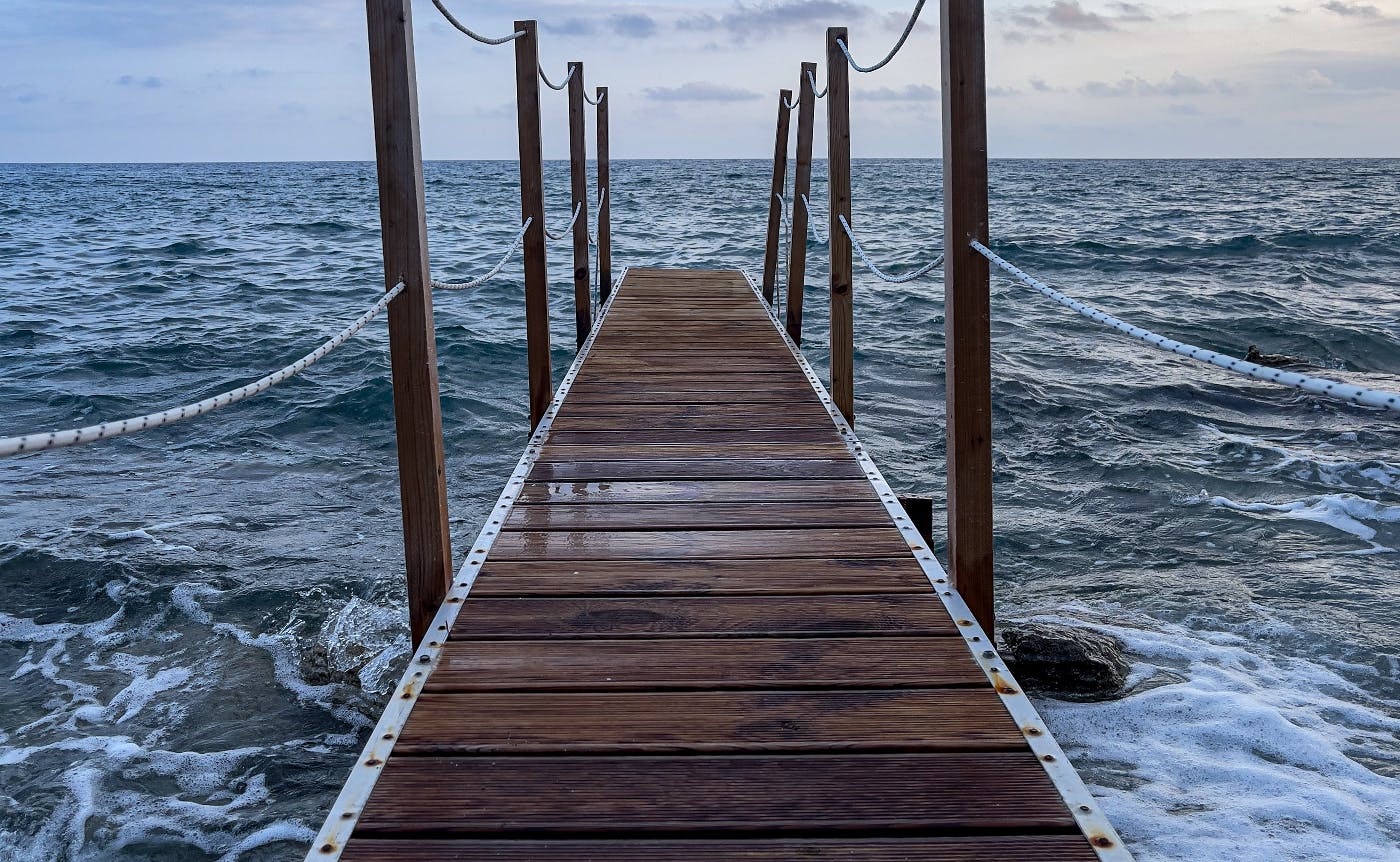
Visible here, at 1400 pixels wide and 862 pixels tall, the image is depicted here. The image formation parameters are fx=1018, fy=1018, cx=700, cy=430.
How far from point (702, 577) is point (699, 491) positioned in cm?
73

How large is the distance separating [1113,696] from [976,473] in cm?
160

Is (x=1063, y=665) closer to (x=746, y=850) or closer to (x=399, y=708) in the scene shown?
(x=746, y=850)

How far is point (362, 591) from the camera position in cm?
483

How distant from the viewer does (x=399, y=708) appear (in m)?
1.96

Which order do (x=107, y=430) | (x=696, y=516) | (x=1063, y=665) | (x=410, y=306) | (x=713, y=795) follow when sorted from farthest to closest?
(x=1063, y=665) → (x=696, y=516) → (x=410, y=306) → (x=713, y=795) → (x=107, y=430)

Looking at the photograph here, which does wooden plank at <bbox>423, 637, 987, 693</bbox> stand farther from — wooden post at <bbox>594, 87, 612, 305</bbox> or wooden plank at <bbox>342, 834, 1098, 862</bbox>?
wooden post at <bbox>594, 87, 612, 305</bbox>

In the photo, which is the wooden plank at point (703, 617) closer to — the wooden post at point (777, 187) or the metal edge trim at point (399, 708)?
the metal edge trim at point (399, 708)

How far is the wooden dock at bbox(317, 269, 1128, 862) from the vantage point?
1.59 metres

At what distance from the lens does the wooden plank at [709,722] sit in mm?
1821

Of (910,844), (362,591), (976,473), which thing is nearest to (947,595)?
(976,473)

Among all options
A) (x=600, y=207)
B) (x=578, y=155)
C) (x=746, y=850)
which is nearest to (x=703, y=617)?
(x=746, y=850)

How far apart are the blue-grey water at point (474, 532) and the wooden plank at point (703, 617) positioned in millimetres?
1000

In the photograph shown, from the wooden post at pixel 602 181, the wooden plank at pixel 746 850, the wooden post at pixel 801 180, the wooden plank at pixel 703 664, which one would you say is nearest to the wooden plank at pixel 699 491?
the wooden plank at pixel 703 664

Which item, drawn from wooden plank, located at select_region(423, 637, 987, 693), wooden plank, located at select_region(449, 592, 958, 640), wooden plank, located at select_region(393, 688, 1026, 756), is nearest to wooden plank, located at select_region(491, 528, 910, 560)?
wooden plank, located at select_region(449, 592, 958, 640)
